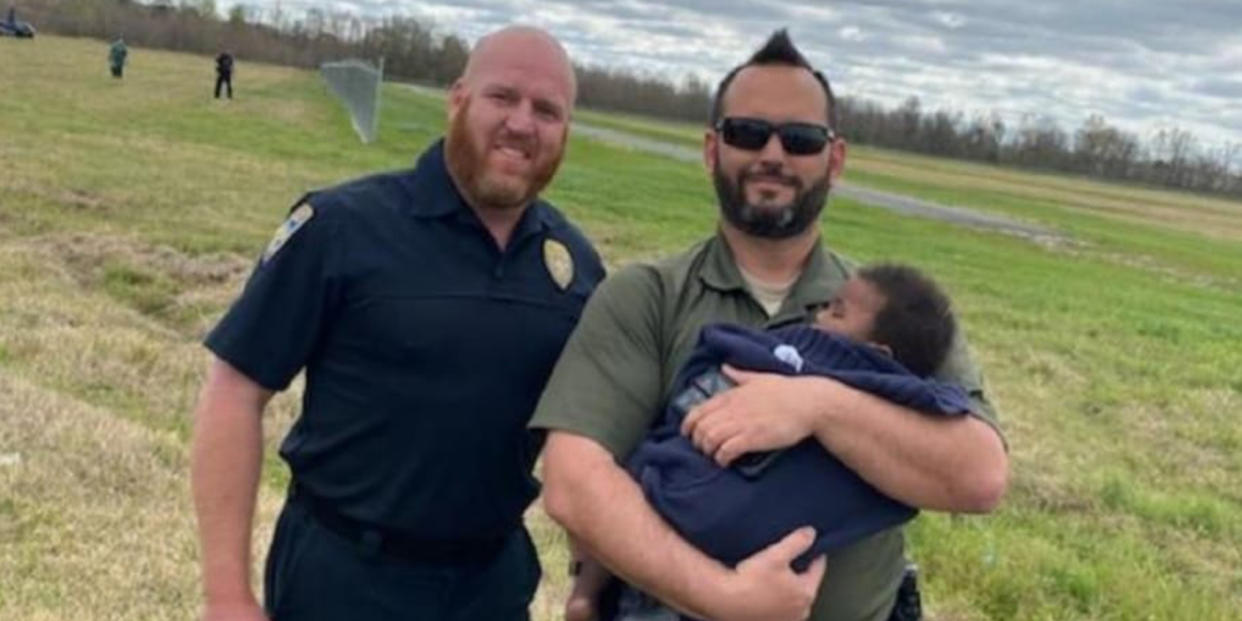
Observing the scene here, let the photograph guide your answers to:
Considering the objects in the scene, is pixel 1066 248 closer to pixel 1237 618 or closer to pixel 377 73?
pixel 377 73

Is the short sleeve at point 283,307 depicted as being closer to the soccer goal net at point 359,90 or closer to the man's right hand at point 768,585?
the man's right hand at point 768,585

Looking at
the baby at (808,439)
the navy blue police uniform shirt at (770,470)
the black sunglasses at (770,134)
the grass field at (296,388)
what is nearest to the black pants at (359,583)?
the baby at (808,439)

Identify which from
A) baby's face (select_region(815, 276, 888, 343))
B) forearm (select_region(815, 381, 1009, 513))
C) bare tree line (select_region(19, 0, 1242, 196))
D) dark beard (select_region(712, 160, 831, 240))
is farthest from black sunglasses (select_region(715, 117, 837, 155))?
bare tree line (select_region(19, 0, 1242, 196))

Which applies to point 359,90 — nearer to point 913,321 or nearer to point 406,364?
point 406,364

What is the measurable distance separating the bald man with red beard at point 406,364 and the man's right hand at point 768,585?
25.7 inches

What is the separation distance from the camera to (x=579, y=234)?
3365mm

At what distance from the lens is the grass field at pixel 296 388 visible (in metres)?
6.36

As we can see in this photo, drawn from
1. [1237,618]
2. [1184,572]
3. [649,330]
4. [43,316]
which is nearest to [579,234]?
[649,330]

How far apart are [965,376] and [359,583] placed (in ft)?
4.29

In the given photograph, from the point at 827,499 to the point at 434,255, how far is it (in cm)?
98

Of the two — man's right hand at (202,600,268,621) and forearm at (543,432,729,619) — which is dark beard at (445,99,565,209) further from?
man's right hand at (202,600,268,621)

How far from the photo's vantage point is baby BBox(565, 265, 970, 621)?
97.3 inches

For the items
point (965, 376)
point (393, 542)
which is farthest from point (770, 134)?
point (393, 542)

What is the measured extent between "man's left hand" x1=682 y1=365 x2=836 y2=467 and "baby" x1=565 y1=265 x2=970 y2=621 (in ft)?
0.13
